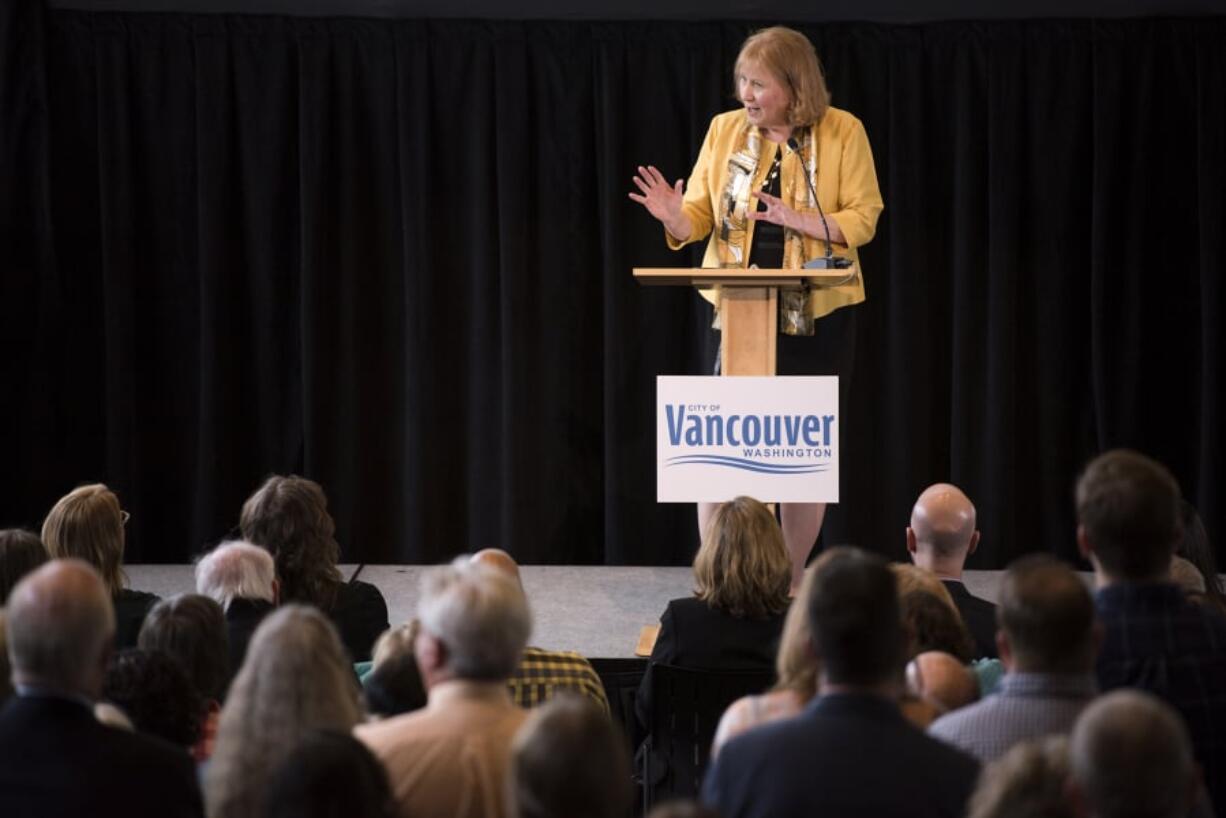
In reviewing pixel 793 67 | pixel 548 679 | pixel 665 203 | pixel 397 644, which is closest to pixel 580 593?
pixel 665 203

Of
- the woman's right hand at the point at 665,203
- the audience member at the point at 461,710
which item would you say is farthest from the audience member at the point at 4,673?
the woman's right hand at the point at 665,203

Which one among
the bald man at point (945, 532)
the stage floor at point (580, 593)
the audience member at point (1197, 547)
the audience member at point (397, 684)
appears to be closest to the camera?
the audience member at point (397, 684)

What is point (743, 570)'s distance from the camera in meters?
3.73

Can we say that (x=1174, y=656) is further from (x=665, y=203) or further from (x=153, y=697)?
(x=665, y=203)

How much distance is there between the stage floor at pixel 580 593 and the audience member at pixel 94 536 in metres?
1.34

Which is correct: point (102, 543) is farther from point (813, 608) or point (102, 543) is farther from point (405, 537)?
point (405, 537)

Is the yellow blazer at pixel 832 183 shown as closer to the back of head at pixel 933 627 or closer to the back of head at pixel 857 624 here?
the back of head at pixel 933 627

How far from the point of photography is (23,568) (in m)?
3.70

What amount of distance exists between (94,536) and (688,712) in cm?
152

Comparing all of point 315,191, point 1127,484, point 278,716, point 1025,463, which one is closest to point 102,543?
point 278,716

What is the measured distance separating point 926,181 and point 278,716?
15.9 feet

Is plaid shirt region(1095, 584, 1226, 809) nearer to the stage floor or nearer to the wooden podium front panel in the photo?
the wooden podium front panel

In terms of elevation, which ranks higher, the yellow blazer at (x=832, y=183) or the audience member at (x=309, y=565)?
the yellow blazer at (x=832, y=183)

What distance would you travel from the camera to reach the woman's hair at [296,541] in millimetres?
4066
